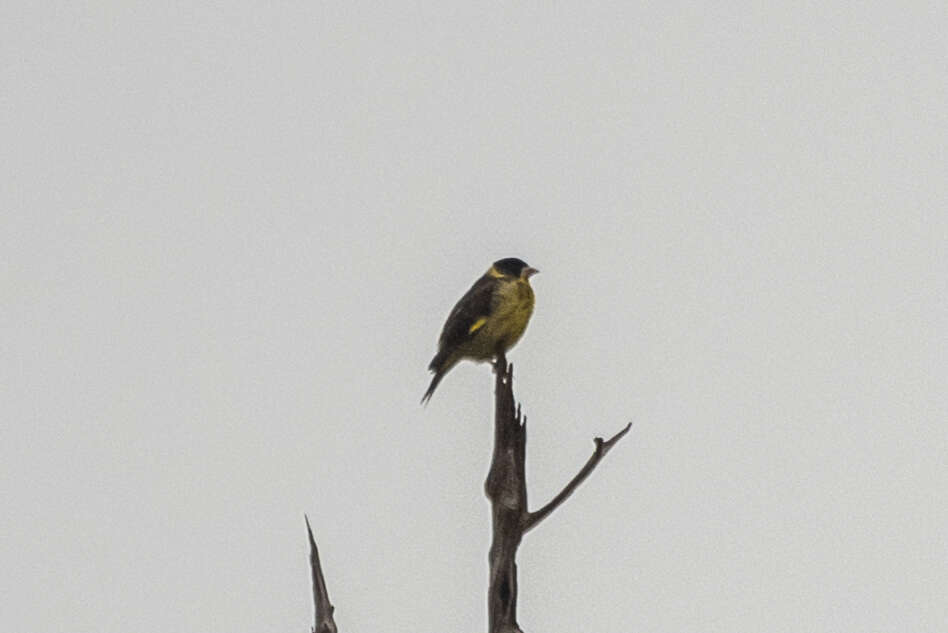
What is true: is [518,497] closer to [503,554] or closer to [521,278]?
[503,554]

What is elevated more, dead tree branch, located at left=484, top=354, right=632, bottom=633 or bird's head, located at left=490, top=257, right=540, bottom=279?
bird's head, located at left=490, top=257, right=540, bottom=279

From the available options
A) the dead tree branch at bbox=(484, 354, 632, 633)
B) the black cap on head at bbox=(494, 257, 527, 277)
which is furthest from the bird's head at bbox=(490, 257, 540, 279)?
the dead tree branch at bbox=(484, 354, 632, 633)

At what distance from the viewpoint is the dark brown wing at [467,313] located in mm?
11930

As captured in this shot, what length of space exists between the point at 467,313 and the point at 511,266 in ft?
1.89

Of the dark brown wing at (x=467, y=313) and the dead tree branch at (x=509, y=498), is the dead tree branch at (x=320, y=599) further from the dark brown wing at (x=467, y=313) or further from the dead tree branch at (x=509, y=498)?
the dark brown wing at (x=467, y=313)

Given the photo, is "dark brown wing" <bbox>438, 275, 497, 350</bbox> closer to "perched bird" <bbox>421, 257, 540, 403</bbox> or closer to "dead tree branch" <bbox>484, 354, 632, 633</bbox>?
"perched bird" <bbox>421, 257, 540, 403</bbox>

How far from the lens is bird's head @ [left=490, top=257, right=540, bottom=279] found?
40.3ft

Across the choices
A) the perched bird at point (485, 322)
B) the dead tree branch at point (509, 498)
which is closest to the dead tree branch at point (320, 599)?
the dead tree branch at point (509, 498)

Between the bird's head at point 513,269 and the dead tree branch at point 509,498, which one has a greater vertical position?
the bird's head at point 513,269

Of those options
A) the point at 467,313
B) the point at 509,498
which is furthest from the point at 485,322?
the point at 509,498

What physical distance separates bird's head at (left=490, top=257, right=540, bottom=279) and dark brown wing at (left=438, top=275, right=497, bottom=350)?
0.11m

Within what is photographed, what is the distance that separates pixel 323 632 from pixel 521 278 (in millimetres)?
3931

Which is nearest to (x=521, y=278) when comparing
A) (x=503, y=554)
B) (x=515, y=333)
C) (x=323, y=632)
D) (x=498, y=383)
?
(x=515, y=333)

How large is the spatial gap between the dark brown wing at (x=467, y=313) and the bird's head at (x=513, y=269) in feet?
0.35
